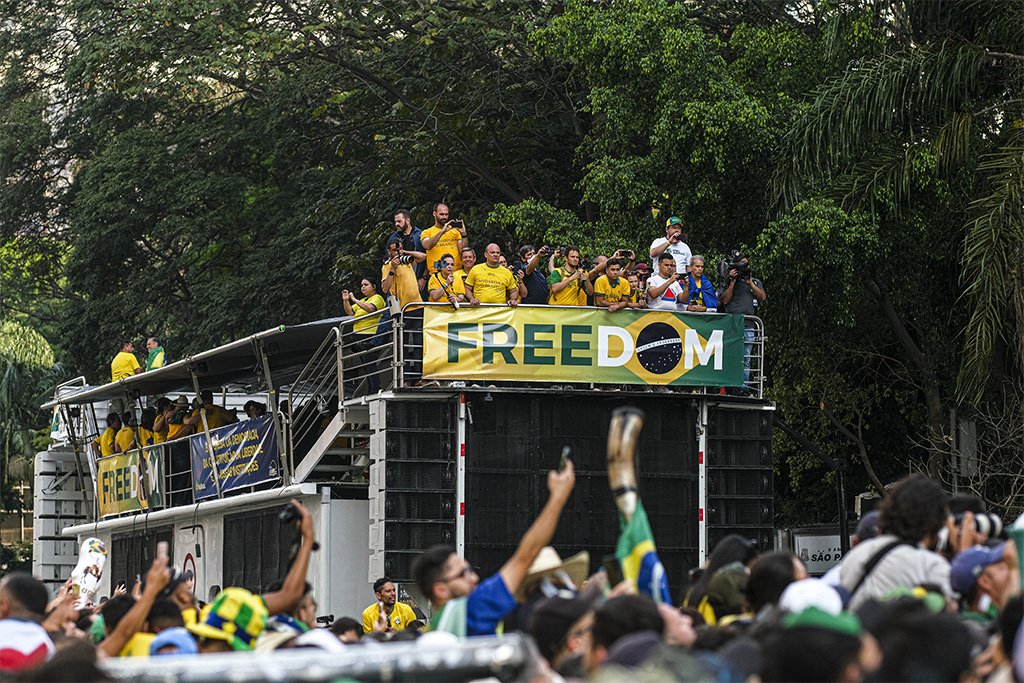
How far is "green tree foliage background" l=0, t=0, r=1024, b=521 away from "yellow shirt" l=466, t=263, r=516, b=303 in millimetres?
5103

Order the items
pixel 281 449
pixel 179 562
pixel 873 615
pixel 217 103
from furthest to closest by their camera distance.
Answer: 1. pixel 217 103
2. pixel 179 562
3. pixel 281 449
4. pixel 873 615

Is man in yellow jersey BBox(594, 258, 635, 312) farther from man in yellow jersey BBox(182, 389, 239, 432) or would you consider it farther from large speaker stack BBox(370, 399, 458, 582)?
man in yellow jersey BBox(182, 389, 239, 432)

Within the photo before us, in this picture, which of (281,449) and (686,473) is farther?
(281,449)

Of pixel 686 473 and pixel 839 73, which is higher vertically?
pixel 839 73

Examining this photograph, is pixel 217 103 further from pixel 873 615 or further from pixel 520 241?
pixel 873 615

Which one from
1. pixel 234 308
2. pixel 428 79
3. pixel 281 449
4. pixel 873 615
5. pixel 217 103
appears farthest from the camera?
pixel 217 103

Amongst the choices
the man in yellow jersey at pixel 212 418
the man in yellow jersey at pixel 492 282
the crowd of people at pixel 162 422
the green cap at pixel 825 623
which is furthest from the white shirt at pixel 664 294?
the green cap at pixel 825 623

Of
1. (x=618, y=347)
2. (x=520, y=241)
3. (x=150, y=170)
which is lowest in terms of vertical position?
(x=618, y=347)

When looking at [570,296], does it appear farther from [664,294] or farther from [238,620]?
[238,620]

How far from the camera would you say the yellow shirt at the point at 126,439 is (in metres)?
24.8

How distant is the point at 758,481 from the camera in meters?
18.6

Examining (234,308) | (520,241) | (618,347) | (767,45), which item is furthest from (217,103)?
(618,347)

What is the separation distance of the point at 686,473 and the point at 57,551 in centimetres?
1262

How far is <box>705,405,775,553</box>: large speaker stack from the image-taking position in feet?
60.2
